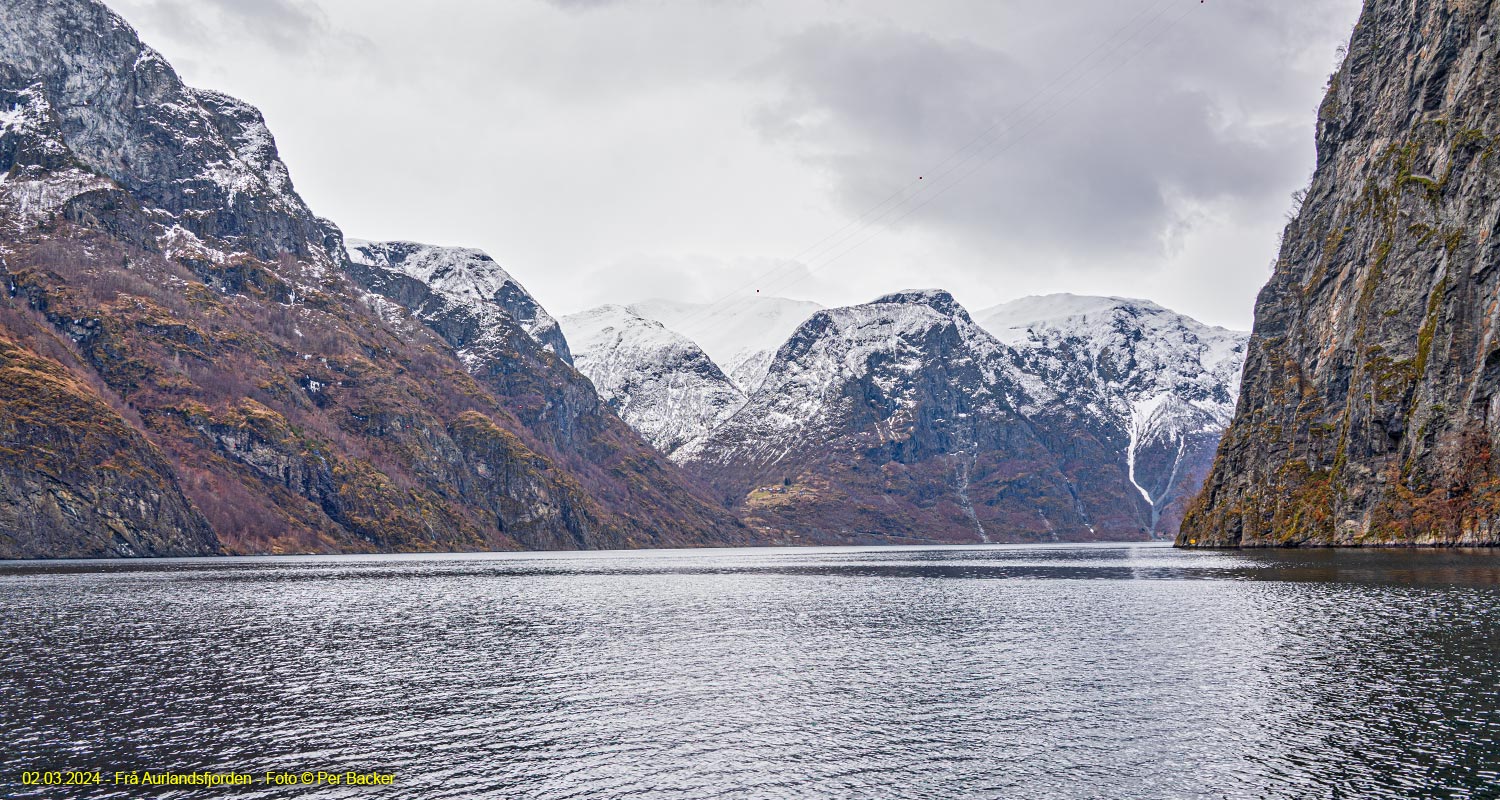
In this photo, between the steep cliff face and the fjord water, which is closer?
the fjord water

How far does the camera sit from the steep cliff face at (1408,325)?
461ft

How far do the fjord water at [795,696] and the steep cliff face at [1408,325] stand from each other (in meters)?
51.8

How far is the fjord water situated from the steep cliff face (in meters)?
51.8

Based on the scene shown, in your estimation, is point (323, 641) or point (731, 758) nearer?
point (731, 758)

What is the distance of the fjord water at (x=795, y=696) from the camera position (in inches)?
1454

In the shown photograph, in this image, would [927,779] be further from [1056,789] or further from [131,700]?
[131,700]

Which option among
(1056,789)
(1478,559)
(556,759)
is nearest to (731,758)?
(556,759)

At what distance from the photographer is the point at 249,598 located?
11119 cm

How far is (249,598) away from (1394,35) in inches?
8553

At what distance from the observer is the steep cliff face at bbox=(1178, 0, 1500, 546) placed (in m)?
140

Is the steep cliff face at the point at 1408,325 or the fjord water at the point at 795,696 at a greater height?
the steep cliff face at the point at 1408,325

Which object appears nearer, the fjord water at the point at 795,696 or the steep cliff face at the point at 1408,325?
the fjord water at the point at 795,696

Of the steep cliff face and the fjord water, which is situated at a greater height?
the steep cliff face

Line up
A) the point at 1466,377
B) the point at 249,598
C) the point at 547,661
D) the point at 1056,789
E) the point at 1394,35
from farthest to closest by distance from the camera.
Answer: the point at 1394,35
the point at 1466,377
the point at 249,598
the point at 547,661
the point at 1056,789
